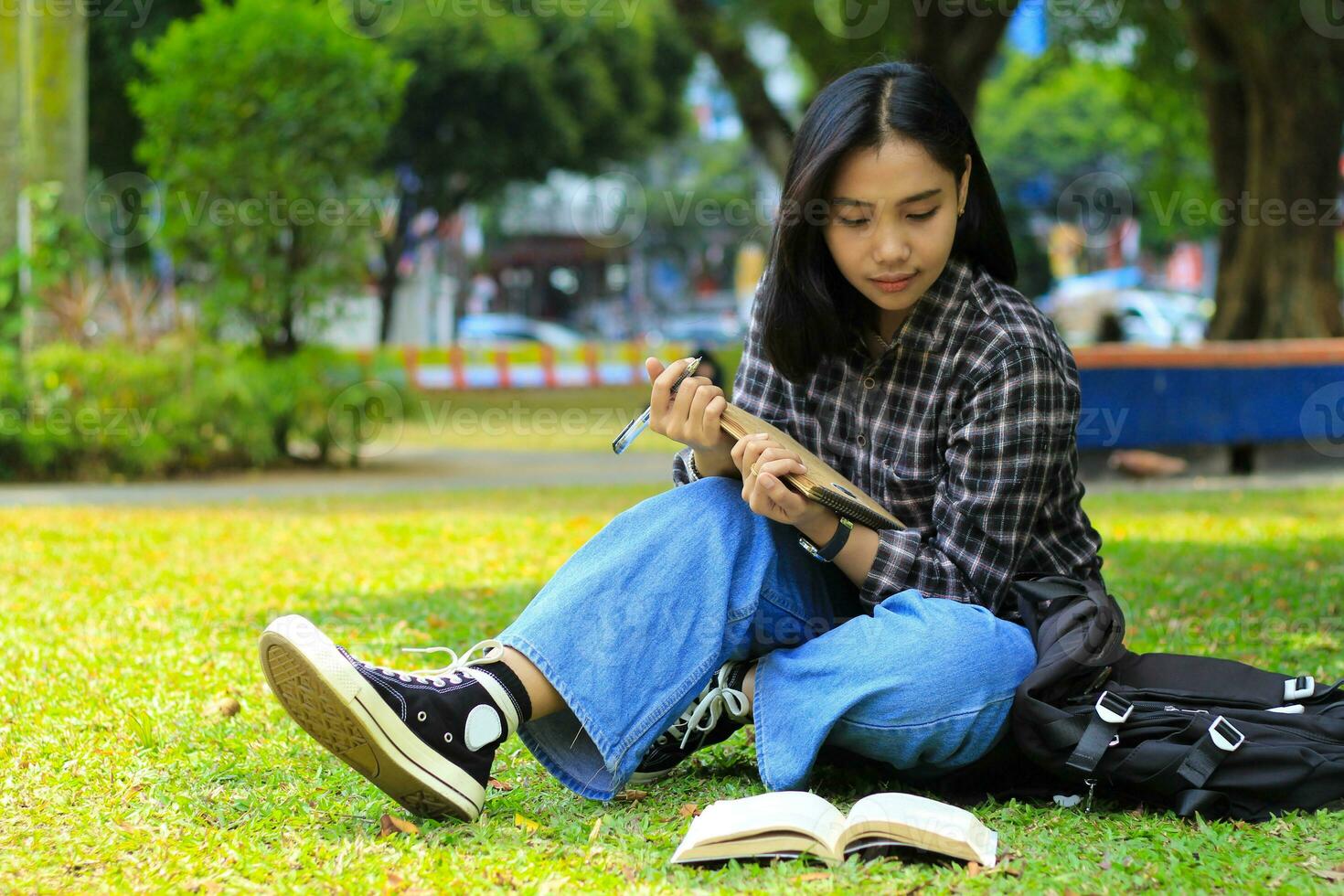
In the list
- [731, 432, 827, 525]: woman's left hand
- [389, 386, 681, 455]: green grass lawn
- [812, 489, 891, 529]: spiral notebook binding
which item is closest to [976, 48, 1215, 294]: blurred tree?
[389, 386, 681, 455]: green grass lawn

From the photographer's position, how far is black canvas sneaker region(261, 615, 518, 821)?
8.20 ft

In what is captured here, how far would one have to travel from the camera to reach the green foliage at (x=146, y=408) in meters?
9.55

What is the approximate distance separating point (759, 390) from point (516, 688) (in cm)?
87

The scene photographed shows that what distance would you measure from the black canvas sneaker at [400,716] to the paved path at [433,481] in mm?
5714

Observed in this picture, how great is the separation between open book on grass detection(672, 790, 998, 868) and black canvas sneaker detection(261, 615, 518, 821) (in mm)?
408

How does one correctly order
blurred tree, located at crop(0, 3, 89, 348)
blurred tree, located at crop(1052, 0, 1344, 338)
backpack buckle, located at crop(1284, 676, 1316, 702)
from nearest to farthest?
backpack buckle, located at crop(1284, 676, 1316, 702) < blurred tree, located at crop(0, 3, 89, 348) < blurred tree, located at crop(1052, 0, 1344, 338)

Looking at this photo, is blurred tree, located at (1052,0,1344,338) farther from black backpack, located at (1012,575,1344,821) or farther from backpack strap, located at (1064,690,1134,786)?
backpack strap, located at (1064,690,1134,786)

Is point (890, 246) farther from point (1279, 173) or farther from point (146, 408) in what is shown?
point (1279, 173)

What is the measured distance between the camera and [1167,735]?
103 inches

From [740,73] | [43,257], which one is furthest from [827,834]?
[740,73]

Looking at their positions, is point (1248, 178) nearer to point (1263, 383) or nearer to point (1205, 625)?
point (1263, 383)

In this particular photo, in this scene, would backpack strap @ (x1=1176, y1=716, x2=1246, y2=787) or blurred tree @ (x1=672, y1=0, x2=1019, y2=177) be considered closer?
backpack strap @ (x1=1176, y1=716, x2=1246, y2=787)

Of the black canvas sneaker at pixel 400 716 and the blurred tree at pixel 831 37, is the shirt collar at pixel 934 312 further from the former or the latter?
the blurred tree at pixel 831 37

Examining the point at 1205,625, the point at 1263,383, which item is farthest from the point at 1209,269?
the point at 1205,625
